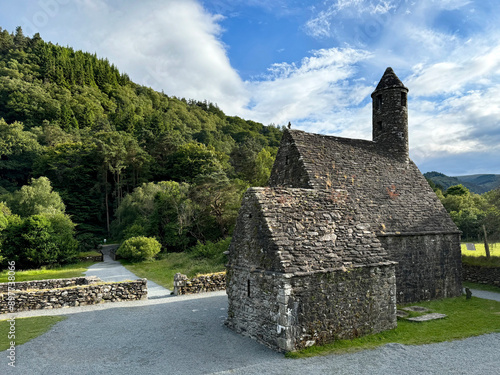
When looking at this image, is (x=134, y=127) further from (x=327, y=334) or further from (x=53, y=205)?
(x=327, y=334)

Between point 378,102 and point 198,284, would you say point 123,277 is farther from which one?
point 378,102

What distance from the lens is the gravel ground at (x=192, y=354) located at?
786 centimetres

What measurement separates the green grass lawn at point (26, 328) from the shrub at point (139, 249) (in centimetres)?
1729

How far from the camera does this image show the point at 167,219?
118 ft

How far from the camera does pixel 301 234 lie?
9.75m

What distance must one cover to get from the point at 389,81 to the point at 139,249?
2554 cm

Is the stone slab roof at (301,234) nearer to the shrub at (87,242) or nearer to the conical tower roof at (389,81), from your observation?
the conical tower roof at (389,81)

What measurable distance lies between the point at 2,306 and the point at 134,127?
6495 cm

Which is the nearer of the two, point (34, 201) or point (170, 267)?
point (170, 267)

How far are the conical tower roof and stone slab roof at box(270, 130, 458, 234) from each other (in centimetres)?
399

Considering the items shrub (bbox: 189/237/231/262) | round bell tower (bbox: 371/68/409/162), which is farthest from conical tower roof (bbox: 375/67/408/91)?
shrub (bbox: 189/237/231/262)

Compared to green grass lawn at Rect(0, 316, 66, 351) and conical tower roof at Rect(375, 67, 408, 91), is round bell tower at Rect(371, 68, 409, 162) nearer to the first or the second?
conical tower roof at Rect(375, 67, 408, 91)

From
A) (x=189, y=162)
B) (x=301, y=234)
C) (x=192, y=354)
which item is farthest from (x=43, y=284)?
(x=189, y=162)

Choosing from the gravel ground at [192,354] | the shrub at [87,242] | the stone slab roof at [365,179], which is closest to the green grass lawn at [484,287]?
the stone slab roof at [365,179]
